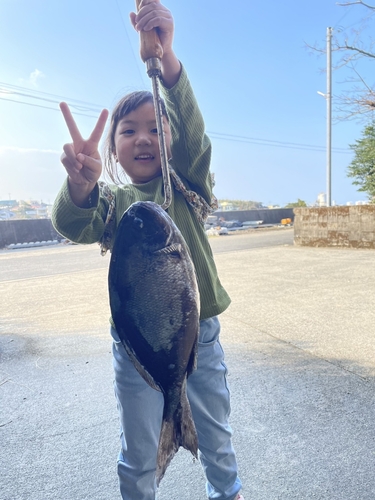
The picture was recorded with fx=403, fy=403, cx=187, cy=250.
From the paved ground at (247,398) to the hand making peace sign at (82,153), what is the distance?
153 centimetres

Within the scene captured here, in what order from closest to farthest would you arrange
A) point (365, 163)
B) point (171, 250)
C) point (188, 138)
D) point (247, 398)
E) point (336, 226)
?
point (171, 250), point (188, 138), point (247, 398), point (336, 226), point (365, 163)

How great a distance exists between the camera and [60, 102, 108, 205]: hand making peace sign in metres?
1.34

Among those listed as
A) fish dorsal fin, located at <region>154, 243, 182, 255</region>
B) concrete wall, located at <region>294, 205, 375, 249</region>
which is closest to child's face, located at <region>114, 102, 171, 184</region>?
fish dorsal fin, located at <region>154, 243, 182, 255</region>

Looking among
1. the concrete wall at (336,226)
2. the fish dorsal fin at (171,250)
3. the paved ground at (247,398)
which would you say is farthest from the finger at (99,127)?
the concrete wall at (336,226)

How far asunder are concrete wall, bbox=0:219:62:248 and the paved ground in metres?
12.8

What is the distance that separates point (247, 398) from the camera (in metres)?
2.74

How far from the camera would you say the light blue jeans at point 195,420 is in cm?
158

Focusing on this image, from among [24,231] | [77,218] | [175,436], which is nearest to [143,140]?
[77,218]

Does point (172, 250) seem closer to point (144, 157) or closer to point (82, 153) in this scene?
point (82, 153)

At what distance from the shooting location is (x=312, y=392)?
109 inches

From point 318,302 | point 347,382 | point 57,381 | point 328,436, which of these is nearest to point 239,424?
point 328,436

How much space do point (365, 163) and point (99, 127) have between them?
18824 mm

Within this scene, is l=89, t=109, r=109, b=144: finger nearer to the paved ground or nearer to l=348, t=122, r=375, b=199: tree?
the paved ground

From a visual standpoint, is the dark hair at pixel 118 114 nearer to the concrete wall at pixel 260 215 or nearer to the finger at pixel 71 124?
the finger at pixel 71 124
